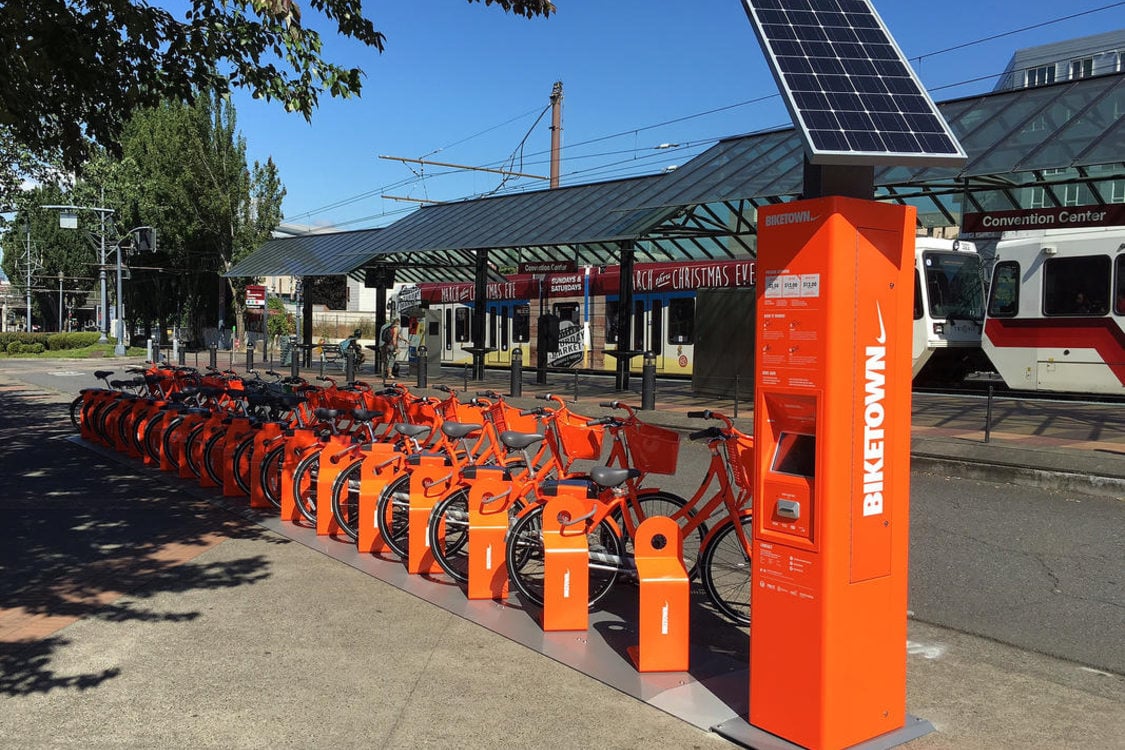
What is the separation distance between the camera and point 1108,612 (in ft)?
18.2

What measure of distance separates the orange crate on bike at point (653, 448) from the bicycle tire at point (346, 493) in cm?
250

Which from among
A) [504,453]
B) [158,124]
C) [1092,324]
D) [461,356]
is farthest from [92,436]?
[158,124]

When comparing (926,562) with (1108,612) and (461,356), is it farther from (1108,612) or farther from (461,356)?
(461,356)

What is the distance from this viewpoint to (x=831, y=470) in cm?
347

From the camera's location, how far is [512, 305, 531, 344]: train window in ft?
103

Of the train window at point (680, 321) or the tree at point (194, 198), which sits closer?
the train window at point (680, 321)

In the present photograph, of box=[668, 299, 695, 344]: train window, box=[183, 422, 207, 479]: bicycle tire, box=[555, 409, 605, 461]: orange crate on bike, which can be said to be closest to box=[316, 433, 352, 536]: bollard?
box=[555, 409, 605, 461]: orange crate on bike

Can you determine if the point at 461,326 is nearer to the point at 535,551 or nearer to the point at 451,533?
the point at 451,533

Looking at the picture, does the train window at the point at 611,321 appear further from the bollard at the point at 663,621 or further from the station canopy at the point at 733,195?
the bollard at the point at 663,621

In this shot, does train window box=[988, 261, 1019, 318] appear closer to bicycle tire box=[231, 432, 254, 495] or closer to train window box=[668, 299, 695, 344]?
train window box=[668, 299, 695, 344]

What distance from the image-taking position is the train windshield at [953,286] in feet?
62.0

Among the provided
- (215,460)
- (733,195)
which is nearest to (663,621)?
(215,460)

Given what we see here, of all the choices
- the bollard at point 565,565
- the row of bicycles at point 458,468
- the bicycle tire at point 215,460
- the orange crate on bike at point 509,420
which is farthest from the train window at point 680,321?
the bollard at point 565,565

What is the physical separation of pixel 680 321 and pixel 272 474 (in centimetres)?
1886
